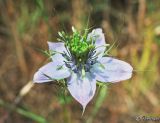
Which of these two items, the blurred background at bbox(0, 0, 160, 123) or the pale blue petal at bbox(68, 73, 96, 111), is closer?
the pale blue petal at bbox(68, 73, 96, 111)

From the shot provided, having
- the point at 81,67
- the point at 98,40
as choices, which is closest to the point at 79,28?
the point at 98,40

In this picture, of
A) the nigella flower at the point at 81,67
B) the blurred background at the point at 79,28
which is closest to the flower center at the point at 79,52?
the nigella flower at the point at 81,67

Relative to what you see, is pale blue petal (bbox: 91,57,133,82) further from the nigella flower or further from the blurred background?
the blurred background

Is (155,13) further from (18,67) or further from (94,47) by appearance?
(94,47)

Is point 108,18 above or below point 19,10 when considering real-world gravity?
below

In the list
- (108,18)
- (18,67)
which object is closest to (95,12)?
(108,18)

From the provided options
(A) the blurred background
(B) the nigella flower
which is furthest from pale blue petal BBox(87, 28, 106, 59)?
(A) the blurred background

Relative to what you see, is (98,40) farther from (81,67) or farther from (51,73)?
(51,73)

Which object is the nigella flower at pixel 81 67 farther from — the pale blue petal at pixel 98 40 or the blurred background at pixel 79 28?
the blurred background at pixel 79 28
